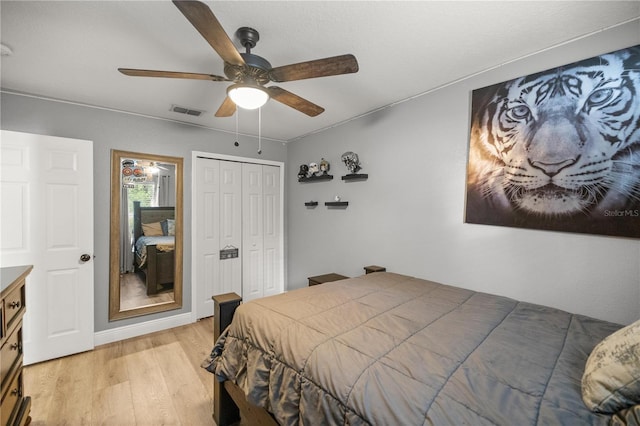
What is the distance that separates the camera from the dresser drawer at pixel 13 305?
1.32 metres

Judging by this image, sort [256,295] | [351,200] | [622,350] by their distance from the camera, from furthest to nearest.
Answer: [256,295] < [351,200] < [622,350]

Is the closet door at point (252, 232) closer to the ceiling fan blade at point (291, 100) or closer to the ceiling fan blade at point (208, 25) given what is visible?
the ceiling fan blade at point (291, 100)

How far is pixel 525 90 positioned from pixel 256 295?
3824 mm

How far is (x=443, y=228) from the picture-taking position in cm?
228

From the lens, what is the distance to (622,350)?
85 centimetres

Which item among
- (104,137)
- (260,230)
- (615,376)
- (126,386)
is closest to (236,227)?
(260,230)

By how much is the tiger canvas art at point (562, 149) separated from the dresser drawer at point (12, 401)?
3042 mm

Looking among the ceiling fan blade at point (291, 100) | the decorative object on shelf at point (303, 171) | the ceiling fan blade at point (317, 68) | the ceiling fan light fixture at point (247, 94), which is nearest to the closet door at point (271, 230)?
the decorative object on shelf at point (303, 171)

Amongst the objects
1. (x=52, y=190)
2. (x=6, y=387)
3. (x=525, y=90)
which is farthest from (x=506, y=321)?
(x=52, y=190)

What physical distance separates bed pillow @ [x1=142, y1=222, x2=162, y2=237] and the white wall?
1.89 m

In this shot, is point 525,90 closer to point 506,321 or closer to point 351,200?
point 506,321

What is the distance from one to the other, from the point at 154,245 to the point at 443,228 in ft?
10.3

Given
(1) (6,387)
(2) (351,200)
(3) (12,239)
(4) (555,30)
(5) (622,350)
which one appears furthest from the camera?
(2) (351,200)

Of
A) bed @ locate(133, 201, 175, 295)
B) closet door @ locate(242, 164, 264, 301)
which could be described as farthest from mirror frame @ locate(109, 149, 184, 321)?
closet door @ locate(242, 164, 264, 301)
